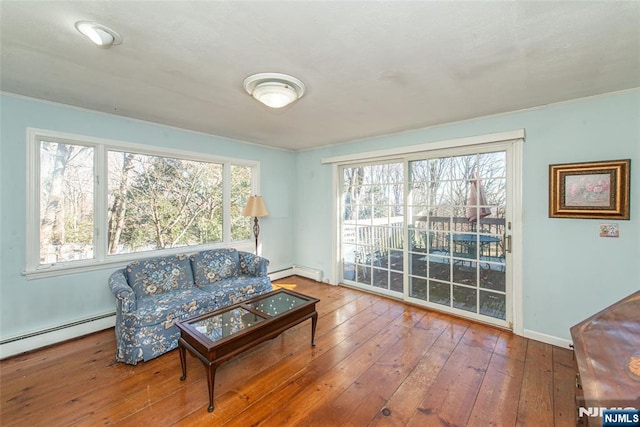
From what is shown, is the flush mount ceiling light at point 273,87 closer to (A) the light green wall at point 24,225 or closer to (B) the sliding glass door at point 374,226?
(A) the light green wall at point 24,225

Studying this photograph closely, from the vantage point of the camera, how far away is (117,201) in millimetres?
2971

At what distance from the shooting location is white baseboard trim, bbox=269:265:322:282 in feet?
14.8

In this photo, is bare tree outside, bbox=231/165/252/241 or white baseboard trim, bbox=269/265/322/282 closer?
bare tree outside, bbox=231/165/252/241

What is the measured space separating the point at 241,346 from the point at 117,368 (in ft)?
3.91

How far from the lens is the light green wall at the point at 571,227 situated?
219 cm

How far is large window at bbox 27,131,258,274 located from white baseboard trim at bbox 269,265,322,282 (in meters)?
1.19

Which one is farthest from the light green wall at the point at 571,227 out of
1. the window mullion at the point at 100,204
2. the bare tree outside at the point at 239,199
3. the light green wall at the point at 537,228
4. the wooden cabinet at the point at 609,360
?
the window mullion at the point at 100,204

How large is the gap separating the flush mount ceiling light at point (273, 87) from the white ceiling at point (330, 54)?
6 cm

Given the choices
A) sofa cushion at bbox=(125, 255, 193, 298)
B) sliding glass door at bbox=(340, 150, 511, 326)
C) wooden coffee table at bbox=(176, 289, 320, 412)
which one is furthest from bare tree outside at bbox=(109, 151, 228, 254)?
sliding glass door at bbox=(340, 150, 511, 326)

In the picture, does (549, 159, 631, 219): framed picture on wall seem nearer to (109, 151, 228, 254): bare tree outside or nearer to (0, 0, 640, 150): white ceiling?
(0, 0, 640, 150): white ceiling

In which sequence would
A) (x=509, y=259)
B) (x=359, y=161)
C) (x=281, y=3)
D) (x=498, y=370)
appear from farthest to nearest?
(x=359, y=161), (x=509, y=259), (x=498, y=370), (x=281, y=3)

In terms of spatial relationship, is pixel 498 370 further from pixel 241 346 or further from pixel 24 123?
pixel 24 123

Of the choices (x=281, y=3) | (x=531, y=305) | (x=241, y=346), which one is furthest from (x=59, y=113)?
(x=531, y=305)

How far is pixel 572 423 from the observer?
1.61m
